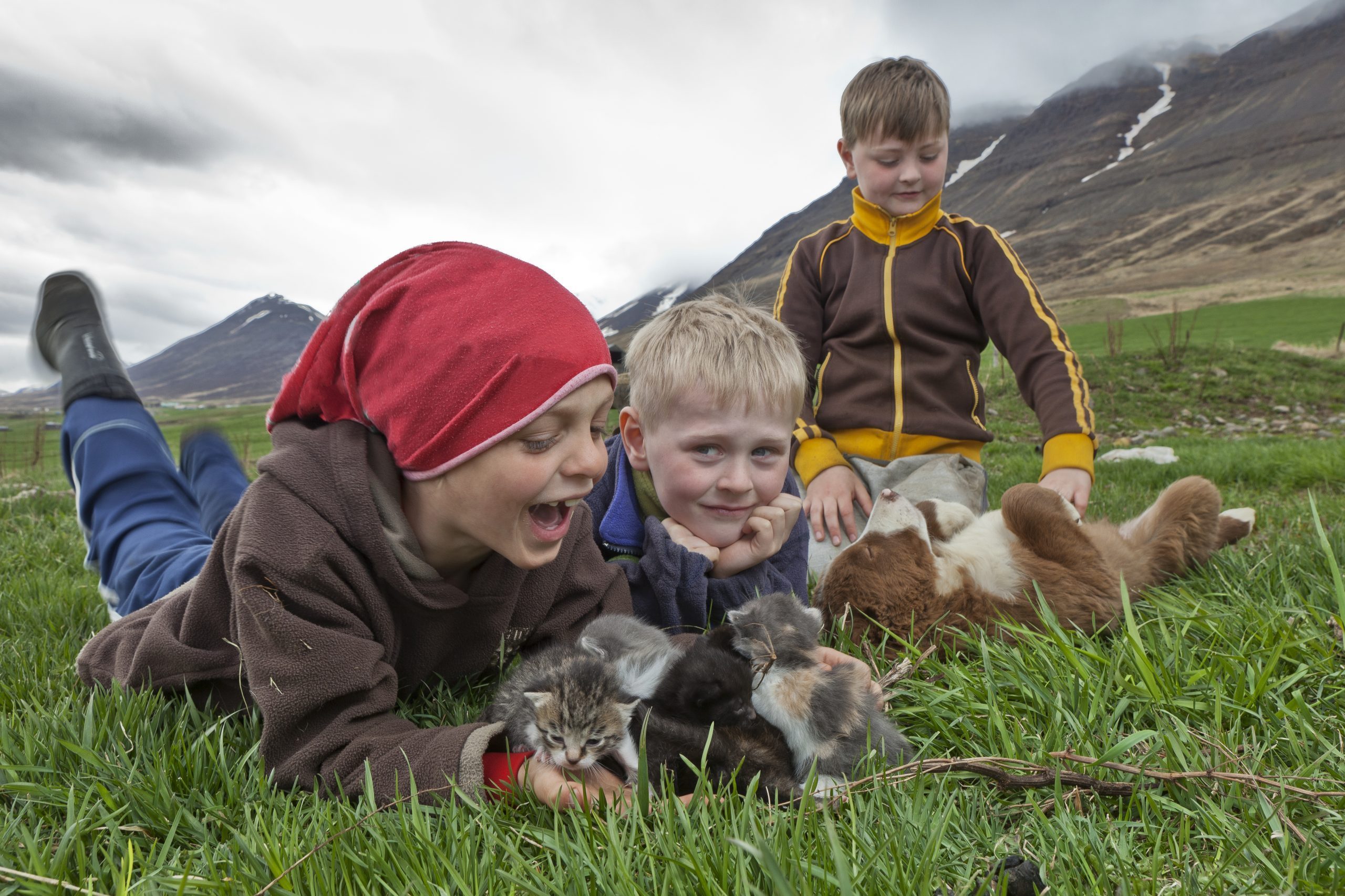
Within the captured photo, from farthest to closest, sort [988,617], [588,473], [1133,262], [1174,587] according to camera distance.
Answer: [1133,262], [1174,587], [988,617], [588,473]

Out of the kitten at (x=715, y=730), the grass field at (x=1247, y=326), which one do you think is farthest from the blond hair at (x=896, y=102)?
the grass field at (x=1247, y=326)

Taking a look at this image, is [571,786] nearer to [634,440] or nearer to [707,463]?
[707,463]

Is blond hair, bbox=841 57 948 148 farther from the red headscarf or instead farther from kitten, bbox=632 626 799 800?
kitten, bbox=632 626 799 800

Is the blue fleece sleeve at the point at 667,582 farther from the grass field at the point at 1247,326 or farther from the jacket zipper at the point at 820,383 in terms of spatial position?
the grass field at the point at 1247,326

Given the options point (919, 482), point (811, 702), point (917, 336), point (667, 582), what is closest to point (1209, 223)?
point (917, 336)

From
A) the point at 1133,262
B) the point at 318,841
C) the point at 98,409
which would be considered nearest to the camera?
the point at 318,841

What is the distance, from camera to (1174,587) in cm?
369

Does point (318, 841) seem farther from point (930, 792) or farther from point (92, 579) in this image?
point (92, 579)

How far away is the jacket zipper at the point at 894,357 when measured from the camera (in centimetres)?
553

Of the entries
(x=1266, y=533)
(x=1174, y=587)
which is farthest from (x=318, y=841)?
(x=1266, y=533)

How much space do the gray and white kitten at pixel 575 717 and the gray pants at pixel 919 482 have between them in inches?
106

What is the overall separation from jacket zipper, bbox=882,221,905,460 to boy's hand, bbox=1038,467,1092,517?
109cm

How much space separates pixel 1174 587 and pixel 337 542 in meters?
3.86

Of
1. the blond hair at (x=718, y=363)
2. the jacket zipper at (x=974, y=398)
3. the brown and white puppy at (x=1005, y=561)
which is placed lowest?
the brown and white puppy at (x=1005, y=561)
